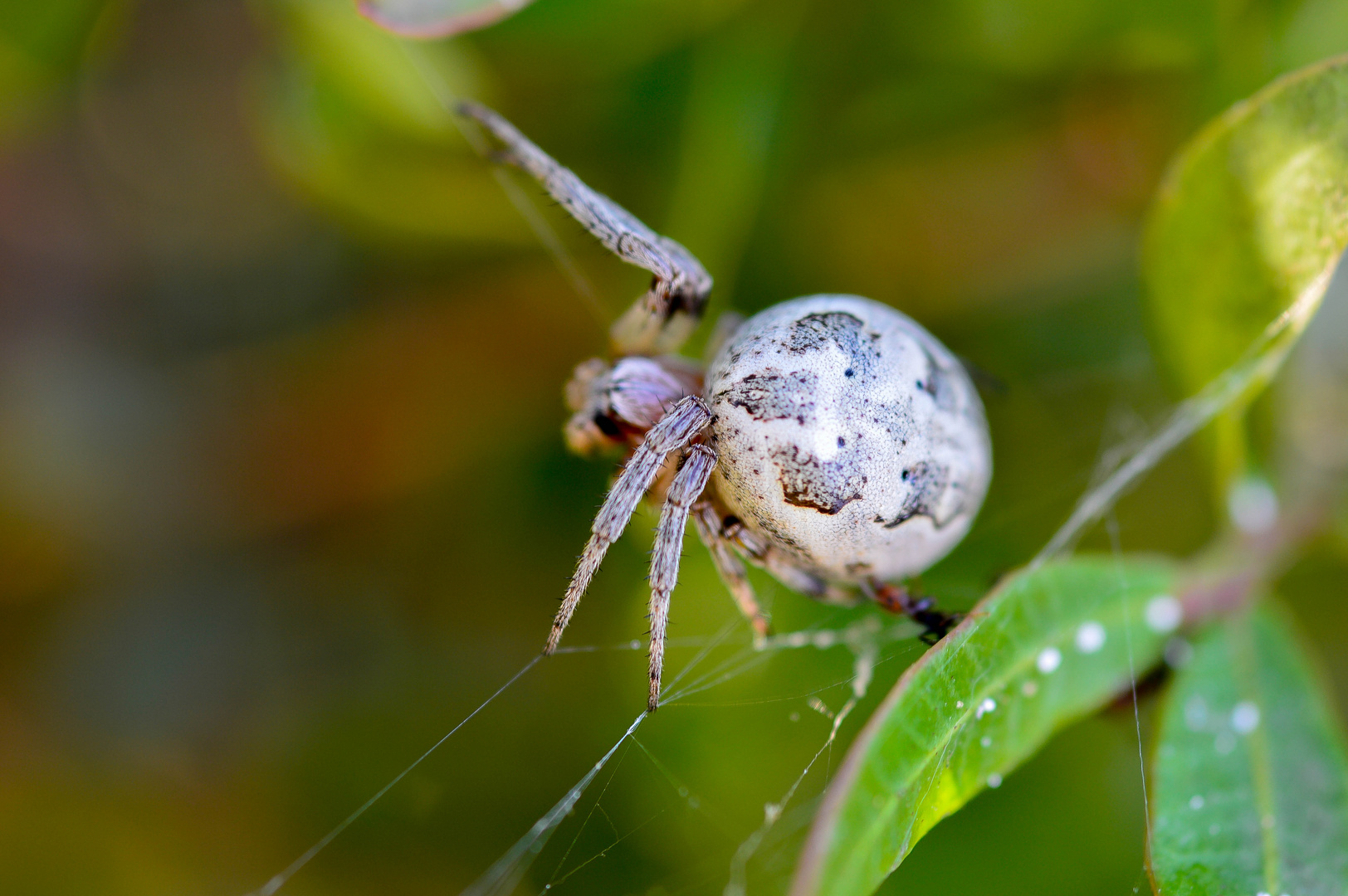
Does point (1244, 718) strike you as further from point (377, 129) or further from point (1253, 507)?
point (377, 129)

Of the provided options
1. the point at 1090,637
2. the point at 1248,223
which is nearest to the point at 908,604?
the point at 1090,637

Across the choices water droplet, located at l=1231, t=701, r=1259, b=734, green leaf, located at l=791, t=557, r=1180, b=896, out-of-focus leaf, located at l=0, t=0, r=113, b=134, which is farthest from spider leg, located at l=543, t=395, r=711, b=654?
out-of-focus leaf, located at l=0, t=0, r=113, b=134

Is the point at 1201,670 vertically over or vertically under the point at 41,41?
under

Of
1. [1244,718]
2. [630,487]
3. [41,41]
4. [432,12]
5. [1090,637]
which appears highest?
[41,41]

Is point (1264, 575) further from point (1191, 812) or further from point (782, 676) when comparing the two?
point (782, 676)

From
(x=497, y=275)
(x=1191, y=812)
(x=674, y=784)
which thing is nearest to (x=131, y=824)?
(x=674, y=784)

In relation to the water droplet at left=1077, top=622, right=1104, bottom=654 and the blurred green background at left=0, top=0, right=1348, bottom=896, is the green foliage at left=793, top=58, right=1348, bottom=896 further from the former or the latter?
the blurred green background at left=0, top=0, right=1348, bottom=896

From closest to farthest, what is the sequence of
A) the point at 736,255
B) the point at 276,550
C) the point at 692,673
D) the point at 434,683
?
the point at 692,673 → the point at 736,255 → the point at 434,683 → the point at 276,550

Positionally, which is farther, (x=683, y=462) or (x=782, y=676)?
(x=782, y=676)
